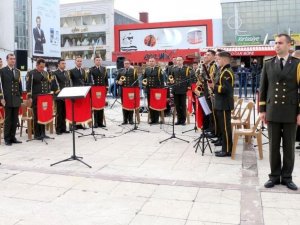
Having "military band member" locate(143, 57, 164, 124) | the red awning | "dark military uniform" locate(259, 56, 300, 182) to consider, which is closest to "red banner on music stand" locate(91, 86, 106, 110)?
"military band member" locate(143, 57, 164, 124)

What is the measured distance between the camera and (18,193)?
17.1 feet

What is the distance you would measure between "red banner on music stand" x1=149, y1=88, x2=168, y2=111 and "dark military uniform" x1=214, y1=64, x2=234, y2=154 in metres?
4.35

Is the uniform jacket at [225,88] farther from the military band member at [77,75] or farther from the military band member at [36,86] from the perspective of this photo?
the military band member at [77,75]

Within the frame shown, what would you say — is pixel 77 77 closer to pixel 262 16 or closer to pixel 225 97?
pixel 225 97

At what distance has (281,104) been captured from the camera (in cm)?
525

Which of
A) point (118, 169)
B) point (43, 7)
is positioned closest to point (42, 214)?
point (118, 169)

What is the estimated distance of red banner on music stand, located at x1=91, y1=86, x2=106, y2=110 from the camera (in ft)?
35.8

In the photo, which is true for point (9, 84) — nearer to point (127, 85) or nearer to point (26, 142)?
point (26, 142)

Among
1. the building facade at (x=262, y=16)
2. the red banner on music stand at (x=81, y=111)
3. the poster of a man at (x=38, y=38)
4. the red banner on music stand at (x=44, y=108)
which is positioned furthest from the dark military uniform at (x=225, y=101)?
the building facade at (x=262, y=16)

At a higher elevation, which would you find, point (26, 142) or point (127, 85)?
point (127, 85)

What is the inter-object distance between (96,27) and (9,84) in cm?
5472

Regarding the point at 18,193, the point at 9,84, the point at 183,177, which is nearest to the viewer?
the point at 18,193

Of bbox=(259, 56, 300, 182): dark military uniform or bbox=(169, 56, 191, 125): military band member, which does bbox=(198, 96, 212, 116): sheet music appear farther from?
bbox=(169, 56, 191, 125): military band member

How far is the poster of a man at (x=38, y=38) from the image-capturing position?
43.8 metres
